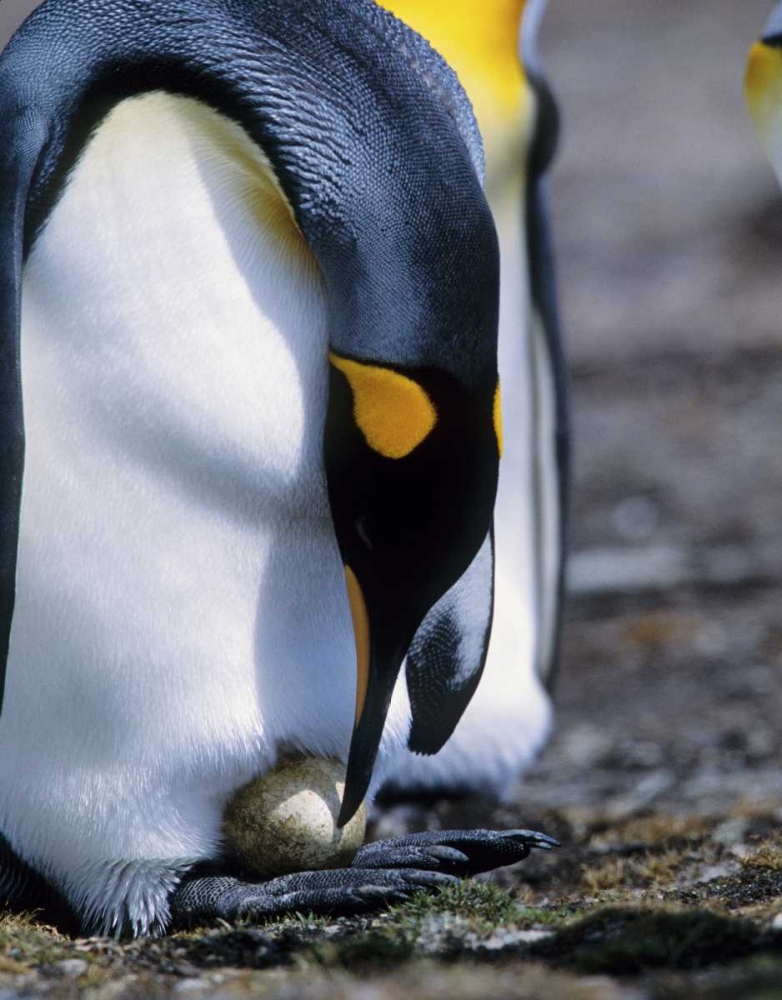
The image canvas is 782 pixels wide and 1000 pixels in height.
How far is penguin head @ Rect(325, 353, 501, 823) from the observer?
1.99 m

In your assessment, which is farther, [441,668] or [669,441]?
[669,441]

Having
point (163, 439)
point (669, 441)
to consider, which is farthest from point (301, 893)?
point (669, 441)

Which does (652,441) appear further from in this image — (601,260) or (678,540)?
(601,260)

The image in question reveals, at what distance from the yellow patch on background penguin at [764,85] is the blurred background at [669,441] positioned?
56.6 inches

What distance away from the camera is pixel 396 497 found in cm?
204

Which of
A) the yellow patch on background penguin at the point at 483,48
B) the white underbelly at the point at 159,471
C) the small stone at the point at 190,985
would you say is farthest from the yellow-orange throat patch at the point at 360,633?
the yellow patch on background penguin at the point at 483,48

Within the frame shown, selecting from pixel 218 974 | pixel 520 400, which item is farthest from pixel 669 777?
pixel 218 974

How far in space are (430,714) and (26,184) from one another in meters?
0.99

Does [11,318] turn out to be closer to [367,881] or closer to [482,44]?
[367,881]

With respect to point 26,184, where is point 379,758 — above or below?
below

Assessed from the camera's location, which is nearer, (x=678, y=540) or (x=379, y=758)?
(x=379, y=758)

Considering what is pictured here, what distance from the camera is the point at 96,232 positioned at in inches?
84.2

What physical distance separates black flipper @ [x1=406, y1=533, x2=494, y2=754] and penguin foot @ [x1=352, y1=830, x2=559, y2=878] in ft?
0.51

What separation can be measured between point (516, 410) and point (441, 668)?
1.40 meters
